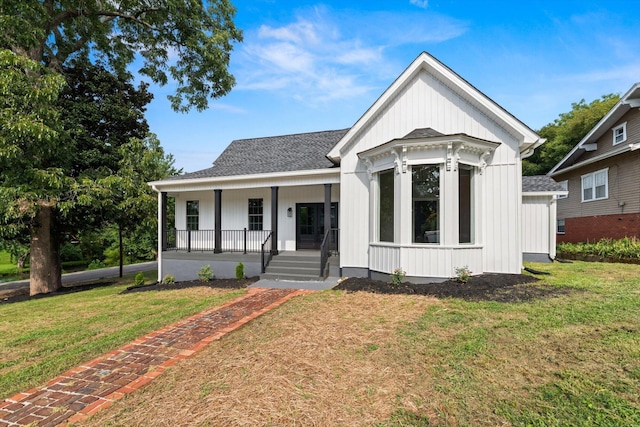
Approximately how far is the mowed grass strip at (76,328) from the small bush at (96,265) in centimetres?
1650

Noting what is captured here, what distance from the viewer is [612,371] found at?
11.4 feet

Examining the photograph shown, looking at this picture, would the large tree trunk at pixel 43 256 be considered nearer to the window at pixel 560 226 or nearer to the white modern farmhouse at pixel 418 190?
the white modern farmhouse at pixel 418 190

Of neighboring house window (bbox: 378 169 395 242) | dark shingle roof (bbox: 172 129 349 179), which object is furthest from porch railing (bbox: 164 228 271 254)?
neighboring house window (bbox: 378 169 395 242)

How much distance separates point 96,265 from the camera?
22859 millimetres

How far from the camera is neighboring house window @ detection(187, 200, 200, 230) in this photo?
1456cm

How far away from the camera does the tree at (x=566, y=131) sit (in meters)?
27.4

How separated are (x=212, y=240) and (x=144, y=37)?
9.57 m

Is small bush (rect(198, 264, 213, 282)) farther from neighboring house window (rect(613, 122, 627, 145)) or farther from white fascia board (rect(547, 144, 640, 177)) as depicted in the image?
neighboring house window (rect(613, 122, 627, 145))

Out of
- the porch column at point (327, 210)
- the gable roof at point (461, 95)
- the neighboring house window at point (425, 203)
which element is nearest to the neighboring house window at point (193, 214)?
the porch column at point (327, 210)

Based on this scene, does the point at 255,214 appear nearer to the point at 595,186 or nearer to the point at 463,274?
the point at 463,274

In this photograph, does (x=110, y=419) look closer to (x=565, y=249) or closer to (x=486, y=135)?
(x=486, y=135)

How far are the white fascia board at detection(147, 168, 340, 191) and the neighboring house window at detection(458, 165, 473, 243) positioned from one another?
3.89m

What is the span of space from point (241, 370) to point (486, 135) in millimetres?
8494

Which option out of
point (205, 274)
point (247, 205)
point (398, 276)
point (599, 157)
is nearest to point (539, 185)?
point (599, 157)
